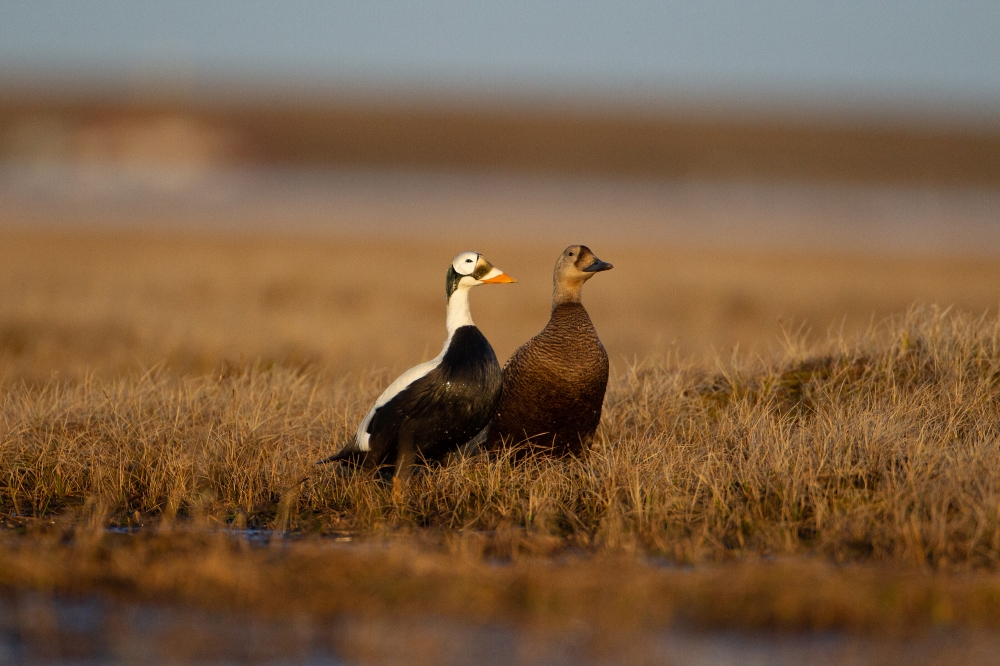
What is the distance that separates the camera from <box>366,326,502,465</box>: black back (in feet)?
19.2

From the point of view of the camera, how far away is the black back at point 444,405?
19.2ft

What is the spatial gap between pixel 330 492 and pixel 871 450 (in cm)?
270

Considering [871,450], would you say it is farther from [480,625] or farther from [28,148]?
[28,148]

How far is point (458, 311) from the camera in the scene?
617 cm

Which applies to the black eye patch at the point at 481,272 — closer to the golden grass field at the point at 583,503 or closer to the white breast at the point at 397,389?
the white breast at the point at 397,389

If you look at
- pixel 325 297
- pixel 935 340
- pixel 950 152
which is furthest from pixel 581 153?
pixel 935 340

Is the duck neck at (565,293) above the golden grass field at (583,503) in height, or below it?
above

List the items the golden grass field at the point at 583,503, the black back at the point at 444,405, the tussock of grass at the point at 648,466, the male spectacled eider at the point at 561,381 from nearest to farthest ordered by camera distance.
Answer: the golden grass field at the point at 583,503
the tussock of grass at the point at 648,466
the black back at the point at 444,405
the male spectacled eider at the point at 561,381

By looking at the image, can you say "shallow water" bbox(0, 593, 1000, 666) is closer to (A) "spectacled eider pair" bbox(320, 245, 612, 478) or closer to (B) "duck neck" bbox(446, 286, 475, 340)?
(A) "spectacled eider pair" bbox(320, 245, 612, 478)

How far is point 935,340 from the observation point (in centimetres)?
759

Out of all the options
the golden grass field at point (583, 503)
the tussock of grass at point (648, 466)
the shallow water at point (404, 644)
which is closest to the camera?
the shallow water at point (404, 644)

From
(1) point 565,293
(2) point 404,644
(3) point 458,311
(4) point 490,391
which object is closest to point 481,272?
(3) point 458,311

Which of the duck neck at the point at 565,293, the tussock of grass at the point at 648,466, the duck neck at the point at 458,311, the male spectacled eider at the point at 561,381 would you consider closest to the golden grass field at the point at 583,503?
the tussock of grass at the point at 648,466

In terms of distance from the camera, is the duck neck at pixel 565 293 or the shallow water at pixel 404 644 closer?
the shallow water at pixel 404 644
